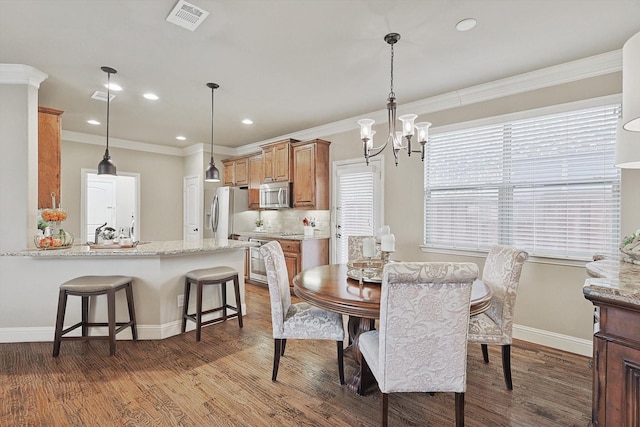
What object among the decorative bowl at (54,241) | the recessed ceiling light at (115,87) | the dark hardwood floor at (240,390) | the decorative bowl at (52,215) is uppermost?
the recessed ceiling light at (115,87)

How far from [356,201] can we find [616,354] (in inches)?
145

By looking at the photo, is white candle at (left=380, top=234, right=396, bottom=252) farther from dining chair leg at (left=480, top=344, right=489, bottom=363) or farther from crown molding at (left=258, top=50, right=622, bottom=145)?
crown molding at (left=258, top=50, right=622, bottom=145)

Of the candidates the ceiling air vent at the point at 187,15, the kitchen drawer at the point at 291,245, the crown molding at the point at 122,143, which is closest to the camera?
the ceiling air vent at the point at 187,15

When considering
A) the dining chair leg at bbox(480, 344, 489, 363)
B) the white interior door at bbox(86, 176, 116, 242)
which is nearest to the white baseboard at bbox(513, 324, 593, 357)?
the dining chair leg at bbox(480, 344, 489, 363)

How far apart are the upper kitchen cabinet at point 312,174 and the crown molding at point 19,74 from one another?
319 centimetres

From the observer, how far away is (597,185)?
2.81 metres

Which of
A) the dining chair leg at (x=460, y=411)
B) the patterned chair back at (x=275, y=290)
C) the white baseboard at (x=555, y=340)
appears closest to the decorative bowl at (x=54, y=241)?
the patterned chair back at (x=275, y=290)

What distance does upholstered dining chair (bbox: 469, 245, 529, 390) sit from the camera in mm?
2191

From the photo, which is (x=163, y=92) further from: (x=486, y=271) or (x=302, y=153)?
(x=486, y=271)

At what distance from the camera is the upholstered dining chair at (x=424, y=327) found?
5.09ft

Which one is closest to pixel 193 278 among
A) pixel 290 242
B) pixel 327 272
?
pixel 327 272

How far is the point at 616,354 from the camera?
1143 millimetres

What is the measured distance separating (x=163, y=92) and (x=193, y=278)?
218 centimetres

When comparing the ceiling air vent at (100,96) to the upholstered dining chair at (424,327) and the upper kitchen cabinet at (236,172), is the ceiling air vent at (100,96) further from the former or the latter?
the upholstered dining chair at (424,327)
